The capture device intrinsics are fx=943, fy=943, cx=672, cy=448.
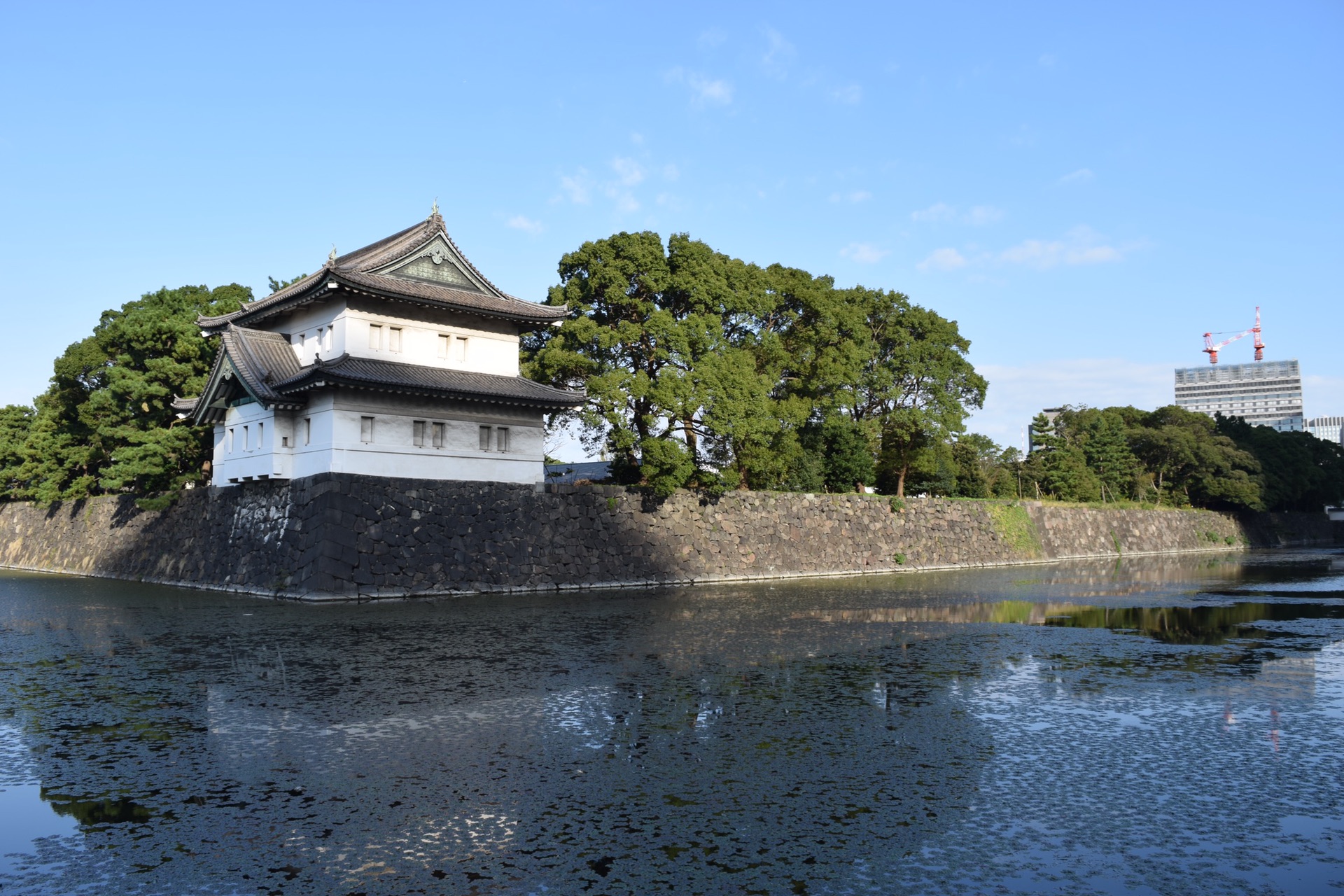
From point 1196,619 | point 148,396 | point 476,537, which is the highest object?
point 148,396

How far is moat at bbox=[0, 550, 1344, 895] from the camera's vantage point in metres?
5.45

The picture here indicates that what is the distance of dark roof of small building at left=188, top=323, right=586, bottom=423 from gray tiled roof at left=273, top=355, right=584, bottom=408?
0.8 inches

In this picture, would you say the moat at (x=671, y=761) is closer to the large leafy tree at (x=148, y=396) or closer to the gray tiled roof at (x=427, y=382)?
the gray tiled roof at (x=427, y=382)

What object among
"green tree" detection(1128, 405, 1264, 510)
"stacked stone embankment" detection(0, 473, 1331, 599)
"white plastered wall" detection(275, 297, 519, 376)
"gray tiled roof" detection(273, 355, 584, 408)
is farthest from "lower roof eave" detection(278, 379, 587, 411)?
"green tree" detection(1128, 405, 1264, 510)

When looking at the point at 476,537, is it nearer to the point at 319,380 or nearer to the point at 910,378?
the point at 319,380

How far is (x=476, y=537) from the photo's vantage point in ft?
88.7

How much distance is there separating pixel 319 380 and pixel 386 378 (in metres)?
1.68

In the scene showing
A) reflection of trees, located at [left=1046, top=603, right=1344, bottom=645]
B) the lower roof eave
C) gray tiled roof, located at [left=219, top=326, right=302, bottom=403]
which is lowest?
reflection of trees, located at [left=1046, top=603, right=1344, bottom=645]

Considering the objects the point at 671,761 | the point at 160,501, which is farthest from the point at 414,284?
the point at 671,761

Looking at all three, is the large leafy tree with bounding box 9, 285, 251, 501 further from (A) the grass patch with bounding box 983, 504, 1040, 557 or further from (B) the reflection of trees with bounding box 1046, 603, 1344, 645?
(A) the grass patch with bounding box 983, 504, 1040, 557

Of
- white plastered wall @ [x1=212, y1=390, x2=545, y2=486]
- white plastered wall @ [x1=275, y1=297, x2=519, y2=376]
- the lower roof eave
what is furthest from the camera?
white plastered wall @ [x1=275, y1=297, x2=519, y2=376]

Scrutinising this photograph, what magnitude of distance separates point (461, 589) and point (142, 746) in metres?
17.7

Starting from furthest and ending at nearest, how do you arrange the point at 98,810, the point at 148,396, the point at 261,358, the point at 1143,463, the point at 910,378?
the point at 1143,463 < the point at 910,378 < the point at 148,396 < the point at 261,358 < the point at 98,810

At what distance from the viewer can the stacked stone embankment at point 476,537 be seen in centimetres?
2508
